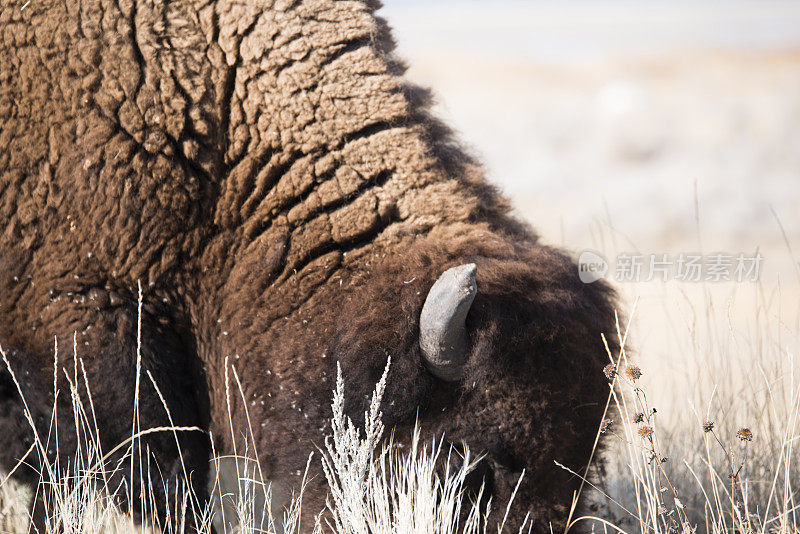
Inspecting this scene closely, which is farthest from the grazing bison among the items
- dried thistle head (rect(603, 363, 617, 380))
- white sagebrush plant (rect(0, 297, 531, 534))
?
dried thistle head (rect(603, 363, 617, 380))

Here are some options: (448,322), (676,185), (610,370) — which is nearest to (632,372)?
(610,370)

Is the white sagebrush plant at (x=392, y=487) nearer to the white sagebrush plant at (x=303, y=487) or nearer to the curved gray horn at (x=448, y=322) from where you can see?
the white sagebrush plant at (x=303, y=487)

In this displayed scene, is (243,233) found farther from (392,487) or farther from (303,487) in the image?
(392,487)

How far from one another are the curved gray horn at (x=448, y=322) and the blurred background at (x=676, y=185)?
2.87 feet

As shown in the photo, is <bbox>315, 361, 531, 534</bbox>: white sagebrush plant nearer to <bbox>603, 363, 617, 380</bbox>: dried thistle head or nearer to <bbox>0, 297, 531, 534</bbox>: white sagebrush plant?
<bbox>0, 297, 531, 534</bbox>: white sagebrush plant

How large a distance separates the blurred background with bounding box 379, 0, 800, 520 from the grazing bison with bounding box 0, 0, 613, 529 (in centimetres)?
47

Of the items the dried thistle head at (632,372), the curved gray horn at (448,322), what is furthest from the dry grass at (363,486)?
the curved gray horn at (448,322)

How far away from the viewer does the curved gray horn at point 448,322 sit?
2598 mm

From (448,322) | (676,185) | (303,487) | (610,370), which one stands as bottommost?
(676,185)

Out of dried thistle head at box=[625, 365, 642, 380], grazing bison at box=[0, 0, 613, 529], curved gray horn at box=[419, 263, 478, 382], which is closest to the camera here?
dried thistle head at box=[625, 365, 642, 380]

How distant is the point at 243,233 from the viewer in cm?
333

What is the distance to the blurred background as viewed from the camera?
15.4ft

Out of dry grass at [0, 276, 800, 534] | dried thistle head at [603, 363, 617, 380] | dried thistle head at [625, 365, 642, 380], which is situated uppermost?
dried thistle head at [625, 365, 642, 380]

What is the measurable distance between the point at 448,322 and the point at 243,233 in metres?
1.09
